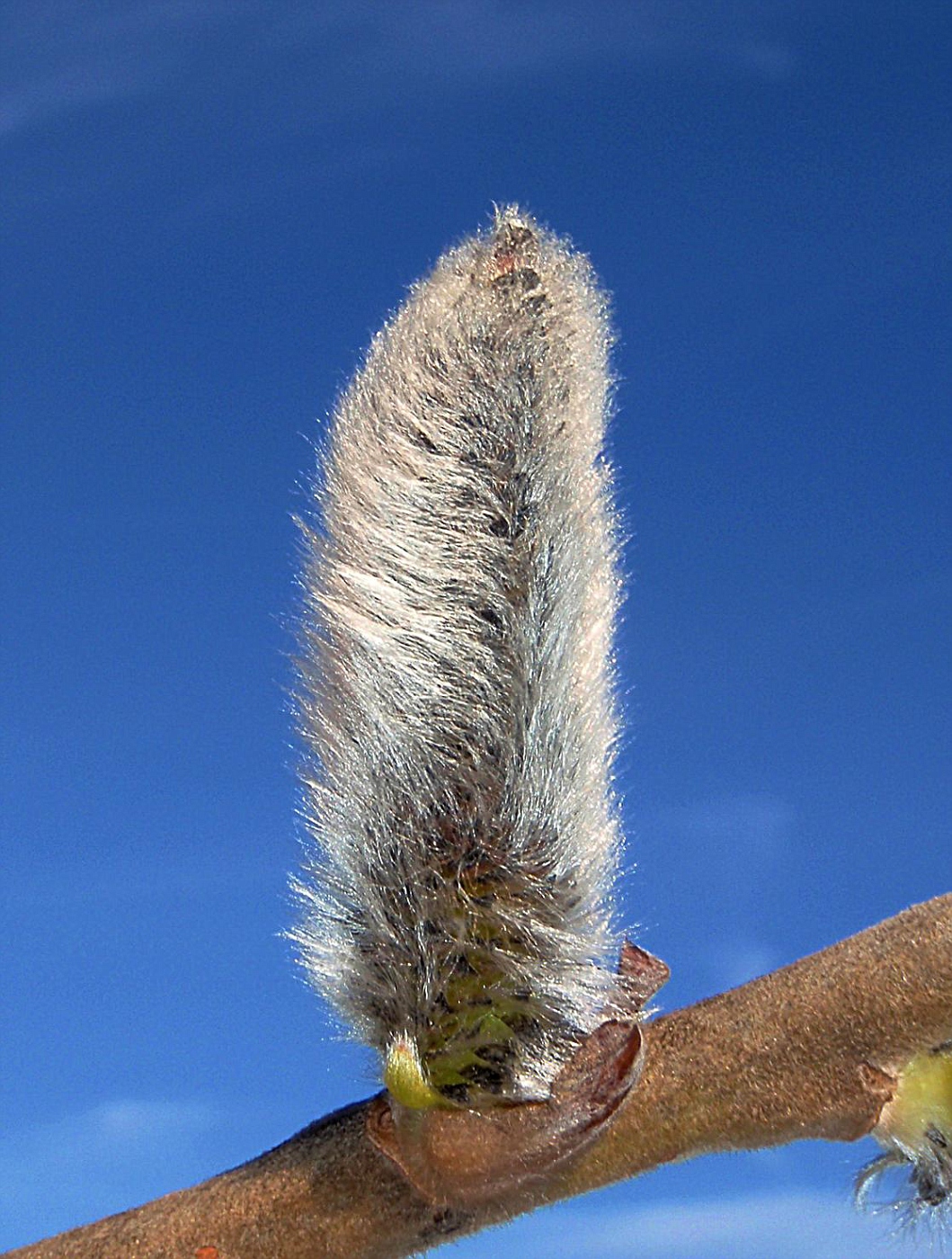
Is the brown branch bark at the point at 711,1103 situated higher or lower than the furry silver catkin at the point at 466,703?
lower

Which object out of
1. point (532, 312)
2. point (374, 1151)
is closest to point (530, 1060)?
point (374, 1151)

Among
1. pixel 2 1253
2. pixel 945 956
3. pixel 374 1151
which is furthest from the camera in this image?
pixel 2 1253

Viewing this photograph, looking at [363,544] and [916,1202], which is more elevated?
[363,544]

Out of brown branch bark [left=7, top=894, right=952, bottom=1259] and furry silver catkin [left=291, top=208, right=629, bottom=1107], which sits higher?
furry silver catkin [left=291, top=208, right=629, bottom=1107]

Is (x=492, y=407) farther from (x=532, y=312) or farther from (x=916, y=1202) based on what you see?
(x=916, y=1202)

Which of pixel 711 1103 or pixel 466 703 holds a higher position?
pixel 466 703
